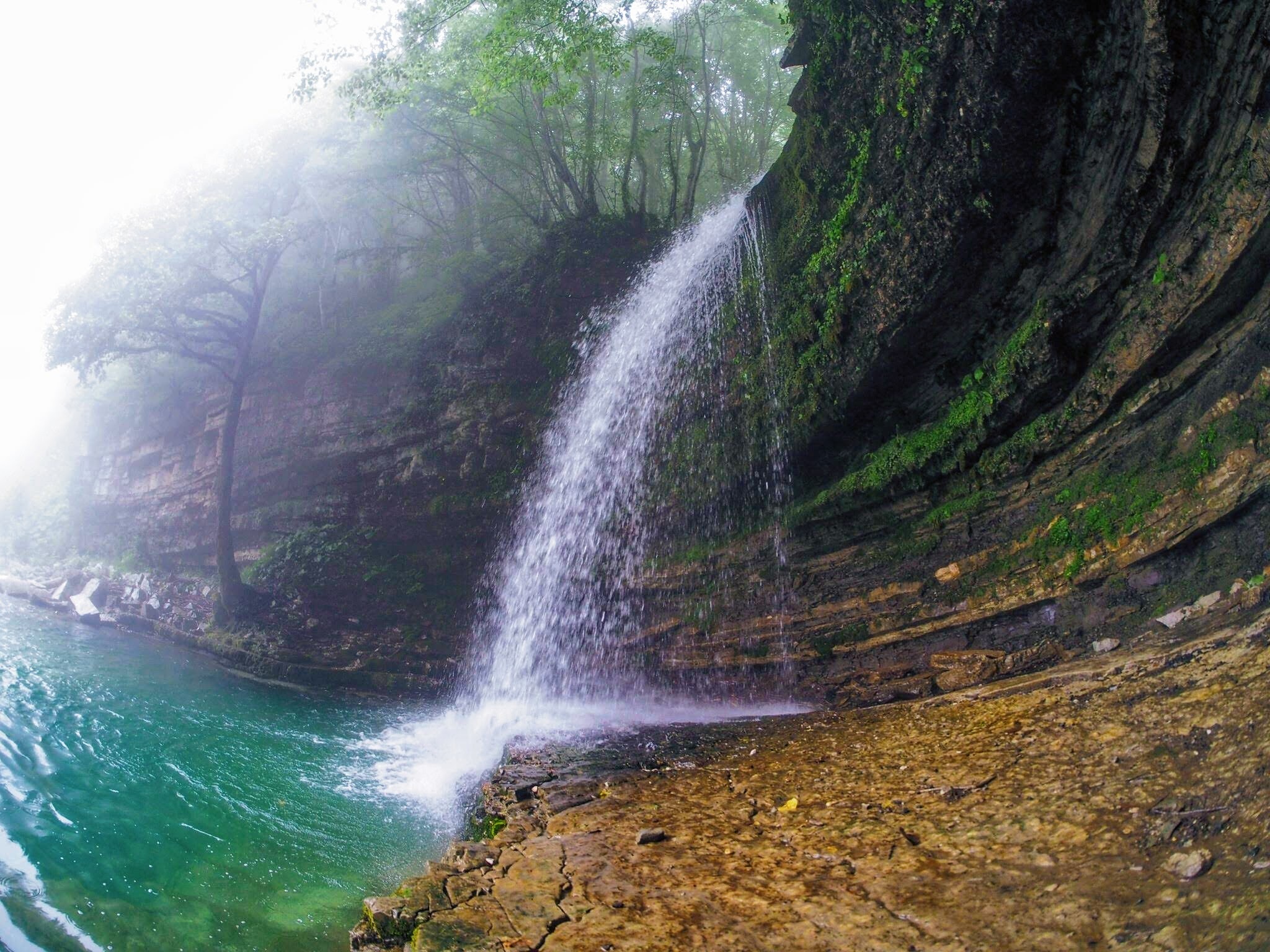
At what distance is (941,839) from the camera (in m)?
3.21

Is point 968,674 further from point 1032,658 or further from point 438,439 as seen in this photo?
point 438,439

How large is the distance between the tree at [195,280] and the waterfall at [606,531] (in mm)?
7238

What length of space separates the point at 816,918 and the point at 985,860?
0.76 meters

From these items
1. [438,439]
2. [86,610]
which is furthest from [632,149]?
[86,610]

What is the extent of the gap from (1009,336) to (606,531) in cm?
522

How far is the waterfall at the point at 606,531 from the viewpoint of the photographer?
8.77m

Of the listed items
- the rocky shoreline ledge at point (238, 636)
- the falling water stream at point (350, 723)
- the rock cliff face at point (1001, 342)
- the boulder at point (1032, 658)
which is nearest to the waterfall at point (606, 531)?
the falling water stream at point (350, 723)

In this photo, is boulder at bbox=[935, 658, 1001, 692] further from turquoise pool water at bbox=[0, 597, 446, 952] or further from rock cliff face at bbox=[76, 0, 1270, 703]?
turquoise pool water at bbox=[0, 597, 446, 952]

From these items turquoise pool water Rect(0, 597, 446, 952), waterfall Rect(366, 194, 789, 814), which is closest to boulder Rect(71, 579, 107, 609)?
turquoise pool water Rect(0, 597, 446, 952)

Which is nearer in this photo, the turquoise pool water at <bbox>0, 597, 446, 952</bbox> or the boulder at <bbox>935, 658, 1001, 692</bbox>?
the turquoise pool water at <bbox>0, 597, 446, 952</bbox>

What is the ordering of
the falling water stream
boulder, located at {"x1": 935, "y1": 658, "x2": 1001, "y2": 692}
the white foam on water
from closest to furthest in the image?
the falling water stream → boulder, located at {"x1": 935, "y1": 658, "x2": 1001, "y2": 692} → the white foam on water

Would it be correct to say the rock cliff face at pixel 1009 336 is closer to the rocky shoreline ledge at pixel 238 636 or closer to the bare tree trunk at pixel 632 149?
the bare tree trunk at pixel 632 149

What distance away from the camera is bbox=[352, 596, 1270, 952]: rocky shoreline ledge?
2484 millimetres

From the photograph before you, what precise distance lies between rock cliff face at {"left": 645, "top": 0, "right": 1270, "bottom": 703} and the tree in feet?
38.6
